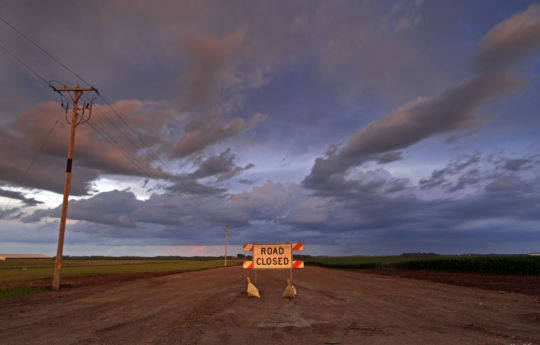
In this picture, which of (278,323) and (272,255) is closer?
(278,323)

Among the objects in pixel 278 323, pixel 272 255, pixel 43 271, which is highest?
pixel 272 255

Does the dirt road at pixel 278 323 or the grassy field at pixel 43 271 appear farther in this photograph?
the grassy field at pixel 43 271

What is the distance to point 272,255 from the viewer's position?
47.5 ft

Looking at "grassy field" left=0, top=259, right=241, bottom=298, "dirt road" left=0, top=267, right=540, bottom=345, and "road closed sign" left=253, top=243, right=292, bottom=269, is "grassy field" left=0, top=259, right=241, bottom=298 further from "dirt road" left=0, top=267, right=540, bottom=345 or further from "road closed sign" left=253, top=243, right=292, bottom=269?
"road closed sign" left=253, top=243, right=292, bottom=269

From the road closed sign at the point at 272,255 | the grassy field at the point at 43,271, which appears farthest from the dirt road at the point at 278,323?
the grassy field at the point at 43,271

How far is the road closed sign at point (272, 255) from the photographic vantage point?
1438 centimetres

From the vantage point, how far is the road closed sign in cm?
1438

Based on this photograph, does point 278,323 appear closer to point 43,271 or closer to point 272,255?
point 272,255

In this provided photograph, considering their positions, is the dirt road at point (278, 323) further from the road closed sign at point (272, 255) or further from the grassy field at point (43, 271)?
the grassy field at point (43, 271)

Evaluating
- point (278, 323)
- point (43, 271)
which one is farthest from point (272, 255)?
point (43, 271)

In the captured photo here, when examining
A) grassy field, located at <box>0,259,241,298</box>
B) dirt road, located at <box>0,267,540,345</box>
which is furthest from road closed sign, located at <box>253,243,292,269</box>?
grassy field, located at <box>0,259,241,298</box>

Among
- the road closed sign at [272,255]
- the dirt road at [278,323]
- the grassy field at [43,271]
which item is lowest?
the grassy field at [43,271]

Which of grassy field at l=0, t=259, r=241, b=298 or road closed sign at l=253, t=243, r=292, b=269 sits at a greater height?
road closed sign at l=253, t=243, r=292, b=269

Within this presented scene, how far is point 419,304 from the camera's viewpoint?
11984 millimetres
